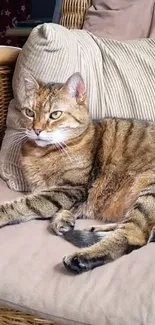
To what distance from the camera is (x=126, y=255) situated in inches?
46.9

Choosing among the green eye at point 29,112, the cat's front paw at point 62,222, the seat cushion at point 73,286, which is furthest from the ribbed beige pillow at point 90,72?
the seat cushion at point 73,286

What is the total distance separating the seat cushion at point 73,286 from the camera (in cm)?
102

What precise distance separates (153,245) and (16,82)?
723 millimetres

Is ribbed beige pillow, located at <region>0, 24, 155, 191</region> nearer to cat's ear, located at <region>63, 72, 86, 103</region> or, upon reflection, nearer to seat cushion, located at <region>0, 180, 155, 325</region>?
cat's ear, located at <region>63, 72, 86, 103</region>

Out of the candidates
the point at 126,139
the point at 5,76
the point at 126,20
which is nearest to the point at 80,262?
the point at 126,139

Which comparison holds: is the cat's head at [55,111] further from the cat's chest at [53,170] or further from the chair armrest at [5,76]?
the chair armrest at [5,76]

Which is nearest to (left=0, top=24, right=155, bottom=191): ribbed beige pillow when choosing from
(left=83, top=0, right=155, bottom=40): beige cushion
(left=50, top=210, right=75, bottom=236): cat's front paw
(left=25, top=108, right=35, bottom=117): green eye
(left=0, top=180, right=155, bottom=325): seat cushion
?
(left=25, top=108, right=35, bottom=117): green eye

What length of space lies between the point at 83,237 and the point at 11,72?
2.49ft

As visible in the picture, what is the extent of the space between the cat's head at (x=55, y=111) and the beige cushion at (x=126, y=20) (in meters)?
0.46

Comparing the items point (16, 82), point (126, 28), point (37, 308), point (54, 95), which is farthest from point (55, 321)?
point (126, 28)

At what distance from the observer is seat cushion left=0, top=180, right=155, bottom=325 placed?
1021 millimetres

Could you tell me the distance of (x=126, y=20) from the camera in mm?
1838

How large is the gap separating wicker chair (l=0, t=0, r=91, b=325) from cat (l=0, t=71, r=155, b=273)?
238mm

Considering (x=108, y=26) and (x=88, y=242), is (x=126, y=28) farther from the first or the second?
(x=88, y=242)
